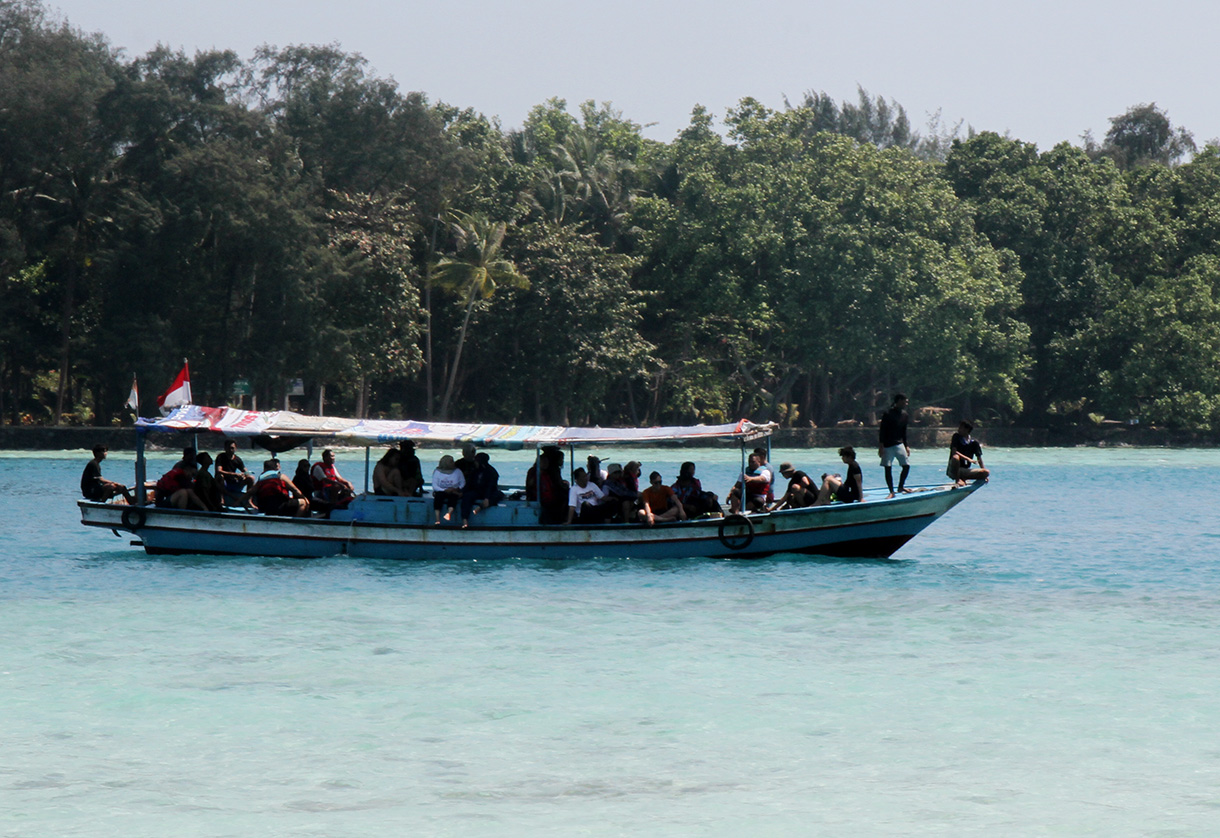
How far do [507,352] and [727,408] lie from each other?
1018 cm

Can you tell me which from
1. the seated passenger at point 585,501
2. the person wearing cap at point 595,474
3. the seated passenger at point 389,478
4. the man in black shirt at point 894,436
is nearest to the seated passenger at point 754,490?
the man in black shirt at point 894,436

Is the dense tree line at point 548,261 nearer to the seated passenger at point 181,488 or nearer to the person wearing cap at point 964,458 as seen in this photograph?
the seated passenger at point 181,488

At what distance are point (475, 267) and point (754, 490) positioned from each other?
1458 inches

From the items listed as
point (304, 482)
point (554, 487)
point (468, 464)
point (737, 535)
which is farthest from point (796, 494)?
point (304, 482)

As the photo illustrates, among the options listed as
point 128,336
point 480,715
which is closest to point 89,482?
point 480,715

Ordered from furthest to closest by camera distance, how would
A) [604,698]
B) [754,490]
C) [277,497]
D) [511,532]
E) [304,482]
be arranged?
1. [304,482]
2. [754,490]
3. [277,497]
4. [511,532]
5. [604,698]

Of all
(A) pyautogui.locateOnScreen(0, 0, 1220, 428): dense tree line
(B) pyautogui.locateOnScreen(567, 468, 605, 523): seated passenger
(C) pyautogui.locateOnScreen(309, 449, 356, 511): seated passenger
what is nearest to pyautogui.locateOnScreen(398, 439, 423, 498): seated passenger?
(C) pyautogui.locateOnScreen(309, 449, 356, 511): seated passenger

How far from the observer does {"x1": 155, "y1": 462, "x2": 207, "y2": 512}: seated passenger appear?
21484 millimetres

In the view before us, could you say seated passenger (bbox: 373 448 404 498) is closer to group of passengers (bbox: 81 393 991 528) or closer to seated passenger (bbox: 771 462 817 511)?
group of passengers (bbox: 81 393 991 528)

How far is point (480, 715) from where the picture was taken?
12062mm

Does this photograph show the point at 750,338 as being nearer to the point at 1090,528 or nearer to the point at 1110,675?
the point at 1090,528

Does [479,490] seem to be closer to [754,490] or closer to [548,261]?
[754,490]

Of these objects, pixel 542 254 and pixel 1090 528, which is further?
pixel 542 254

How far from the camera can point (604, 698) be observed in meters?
12.8
